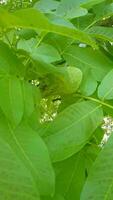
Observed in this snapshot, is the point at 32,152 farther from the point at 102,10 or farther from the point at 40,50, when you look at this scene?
the point at 102,10

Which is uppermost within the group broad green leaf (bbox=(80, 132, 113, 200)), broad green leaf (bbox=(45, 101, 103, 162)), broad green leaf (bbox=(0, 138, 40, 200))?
broad green leaf (bbox=(0, 138, 40, 200))

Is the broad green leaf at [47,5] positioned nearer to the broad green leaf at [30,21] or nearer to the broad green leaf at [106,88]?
the broad green leaf at [106,88]

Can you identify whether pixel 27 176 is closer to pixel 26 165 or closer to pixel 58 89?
pixel 26 165

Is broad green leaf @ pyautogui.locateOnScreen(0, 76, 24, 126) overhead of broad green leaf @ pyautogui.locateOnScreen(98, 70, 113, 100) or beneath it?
overhead

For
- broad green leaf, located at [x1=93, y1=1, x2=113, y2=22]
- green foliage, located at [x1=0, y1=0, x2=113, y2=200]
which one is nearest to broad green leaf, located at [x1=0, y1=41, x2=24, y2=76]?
green foliage, located at [x1=0, y1=0, x2=113, y2=200]

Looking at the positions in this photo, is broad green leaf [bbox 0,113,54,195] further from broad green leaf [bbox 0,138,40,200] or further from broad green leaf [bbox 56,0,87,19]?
broad green leaf [bbox 56,0,87,19]

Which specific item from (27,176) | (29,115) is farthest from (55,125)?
(27,176)

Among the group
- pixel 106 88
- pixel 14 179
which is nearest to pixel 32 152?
pixel 14 179
